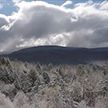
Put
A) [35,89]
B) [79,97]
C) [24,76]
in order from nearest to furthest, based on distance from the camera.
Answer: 1. [79,97]
2. [35,89]
3. [24,76]

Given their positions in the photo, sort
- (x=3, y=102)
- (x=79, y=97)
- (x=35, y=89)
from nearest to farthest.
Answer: (x=3, y=102) < (x=79, y=97) < (x=35, y=89)

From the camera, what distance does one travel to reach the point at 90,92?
264ft

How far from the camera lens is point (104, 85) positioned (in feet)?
265

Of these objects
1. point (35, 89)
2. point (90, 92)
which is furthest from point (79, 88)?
point (35, 89)

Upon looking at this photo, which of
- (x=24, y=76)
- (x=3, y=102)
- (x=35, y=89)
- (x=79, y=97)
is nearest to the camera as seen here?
(x=3, y=102)

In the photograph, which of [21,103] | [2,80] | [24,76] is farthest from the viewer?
[24,76]

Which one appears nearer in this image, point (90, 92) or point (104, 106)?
point (104, 106)

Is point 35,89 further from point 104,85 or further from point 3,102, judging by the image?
point 3,102

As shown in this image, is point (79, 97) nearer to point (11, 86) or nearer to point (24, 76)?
point (11, 86)

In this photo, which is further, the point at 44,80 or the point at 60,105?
the point at 44,80

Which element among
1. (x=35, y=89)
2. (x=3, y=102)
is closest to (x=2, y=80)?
(x=35, y=89)

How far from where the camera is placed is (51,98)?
58.8m

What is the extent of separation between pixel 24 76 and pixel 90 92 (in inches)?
890

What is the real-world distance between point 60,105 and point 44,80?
44.8 metres
